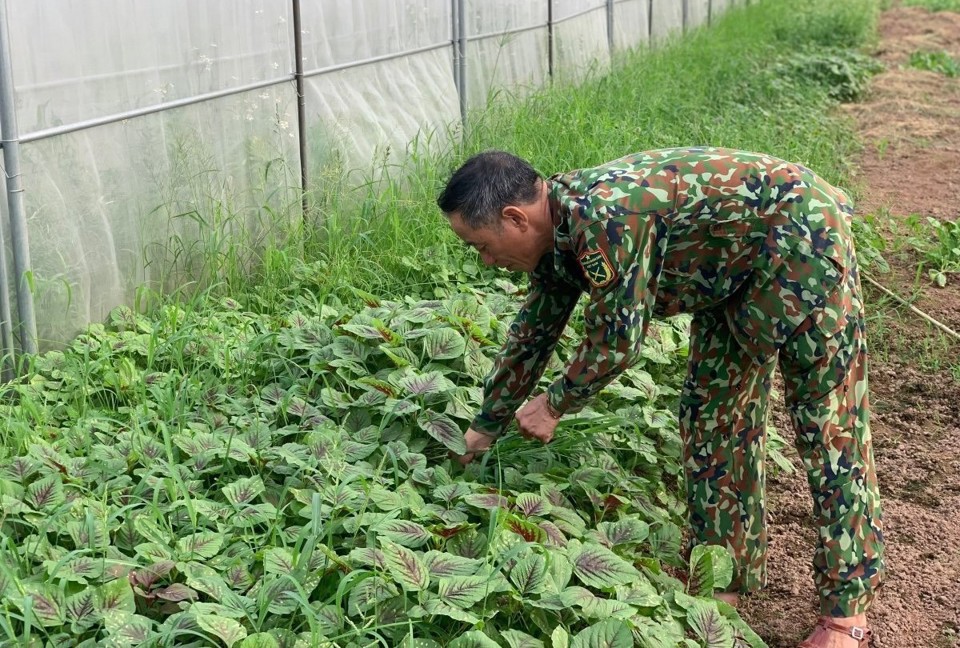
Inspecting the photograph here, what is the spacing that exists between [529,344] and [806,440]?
0.76 meters

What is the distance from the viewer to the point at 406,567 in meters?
2.36

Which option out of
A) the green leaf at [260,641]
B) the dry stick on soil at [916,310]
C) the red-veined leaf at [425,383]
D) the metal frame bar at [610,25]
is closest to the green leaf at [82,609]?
the green leaf at [260,641]

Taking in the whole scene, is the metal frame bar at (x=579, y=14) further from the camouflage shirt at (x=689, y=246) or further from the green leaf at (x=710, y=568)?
the green leaf at (x=710, y=568)

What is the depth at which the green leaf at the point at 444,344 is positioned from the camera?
364 centimetres

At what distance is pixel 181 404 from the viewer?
3.39 meters

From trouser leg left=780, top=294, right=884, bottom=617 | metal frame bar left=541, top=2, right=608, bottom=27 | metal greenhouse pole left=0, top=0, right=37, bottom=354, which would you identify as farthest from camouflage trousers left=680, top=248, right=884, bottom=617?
metal frame bar left=541, top=2, right=608, bottom=27

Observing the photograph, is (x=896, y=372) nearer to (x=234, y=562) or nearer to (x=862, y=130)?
(x=234, y=562)

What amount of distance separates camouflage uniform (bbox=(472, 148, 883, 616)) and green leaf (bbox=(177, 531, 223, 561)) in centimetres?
89

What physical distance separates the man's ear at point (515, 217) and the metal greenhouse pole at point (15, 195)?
2045mm

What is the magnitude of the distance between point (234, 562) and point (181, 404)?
3.30 feet

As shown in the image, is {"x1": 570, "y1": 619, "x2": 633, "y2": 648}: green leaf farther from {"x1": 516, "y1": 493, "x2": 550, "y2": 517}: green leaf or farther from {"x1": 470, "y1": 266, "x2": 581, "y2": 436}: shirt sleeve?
{"x1": 470, "y1": 266, "x2": 581, "y2": 436}: shirt sleeve

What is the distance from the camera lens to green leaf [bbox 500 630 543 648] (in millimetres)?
2330

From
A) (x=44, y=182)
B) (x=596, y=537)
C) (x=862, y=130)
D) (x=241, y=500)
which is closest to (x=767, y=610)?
(x=596, y=537)

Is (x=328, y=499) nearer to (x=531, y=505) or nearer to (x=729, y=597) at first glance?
(x=531, y=505)
